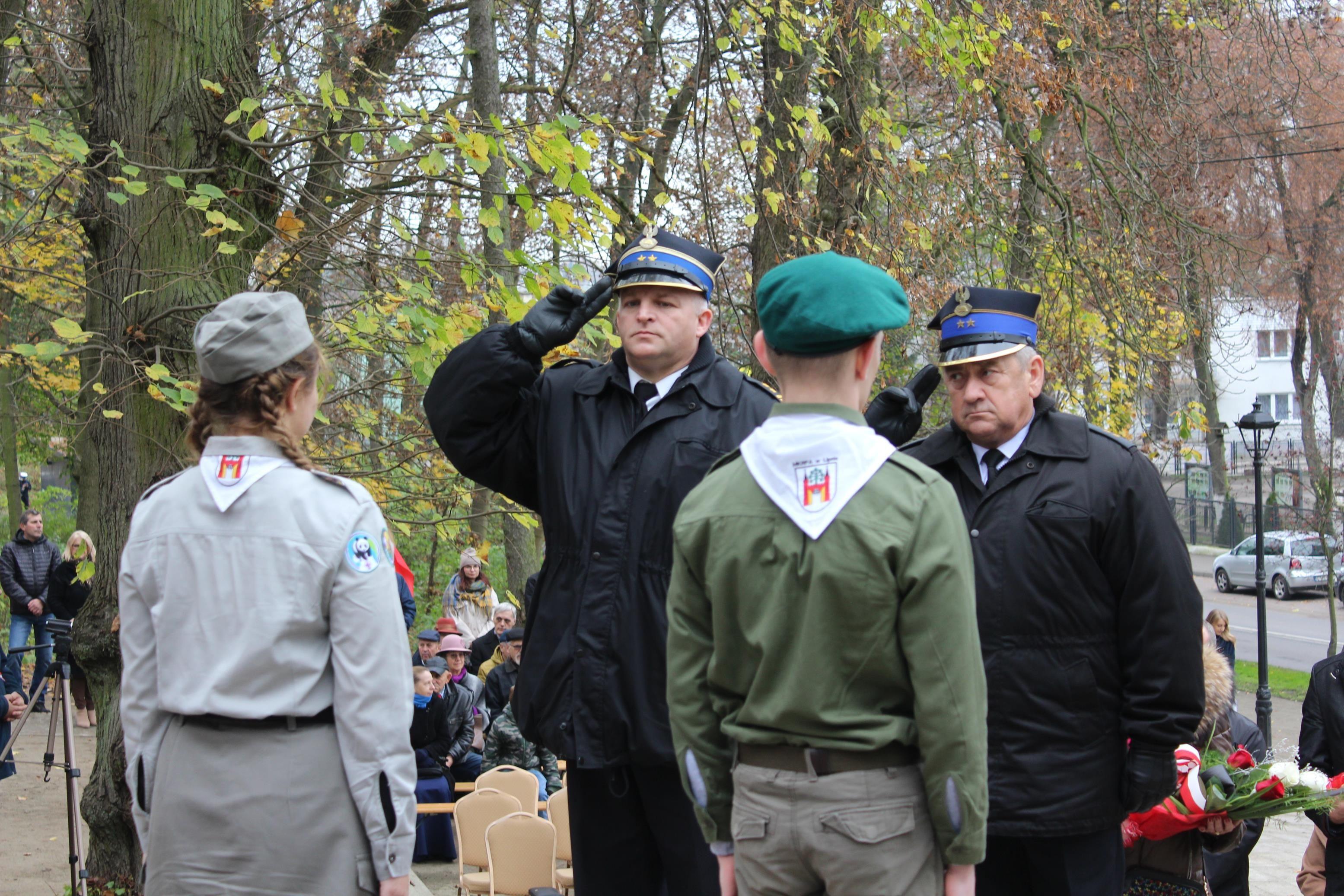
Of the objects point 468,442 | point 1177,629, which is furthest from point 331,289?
point 1177,629

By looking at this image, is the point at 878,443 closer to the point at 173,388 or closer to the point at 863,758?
the point at 863,758

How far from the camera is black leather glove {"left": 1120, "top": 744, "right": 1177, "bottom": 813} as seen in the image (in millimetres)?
3021

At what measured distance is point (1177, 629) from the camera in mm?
3051

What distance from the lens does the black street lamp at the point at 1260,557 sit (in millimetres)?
13500

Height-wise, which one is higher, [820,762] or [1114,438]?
[1114,438]

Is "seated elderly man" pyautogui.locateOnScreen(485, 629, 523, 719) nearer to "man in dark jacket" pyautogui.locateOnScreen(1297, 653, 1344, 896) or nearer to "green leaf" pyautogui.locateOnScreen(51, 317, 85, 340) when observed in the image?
"green leaf" pyautogui.locateOnScreen(51, 317, 85, 340)

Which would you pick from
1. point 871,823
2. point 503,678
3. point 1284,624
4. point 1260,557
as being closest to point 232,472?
point 871,823

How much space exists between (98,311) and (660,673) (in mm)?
4094

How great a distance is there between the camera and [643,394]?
318cm

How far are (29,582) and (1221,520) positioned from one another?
33.6m

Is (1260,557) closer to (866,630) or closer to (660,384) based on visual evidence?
(660,384)

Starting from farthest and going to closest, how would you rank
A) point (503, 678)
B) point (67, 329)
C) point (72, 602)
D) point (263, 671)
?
point (72, 602)
point (503, 678)
point (67, 329)
point (263, 671)

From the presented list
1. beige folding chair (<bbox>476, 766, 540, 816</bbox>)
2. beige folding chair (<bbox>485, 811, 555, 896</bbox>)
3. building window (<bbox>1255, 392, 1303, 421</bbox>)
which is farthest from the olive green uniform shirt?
building window (<bbox>1255, 392, 1303, 421</bbox>)

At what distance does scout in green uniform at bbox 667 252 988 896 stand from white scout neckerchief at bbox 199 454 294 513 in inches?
33.9
